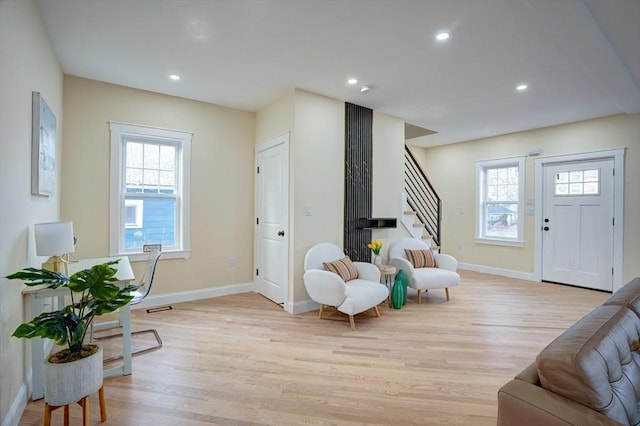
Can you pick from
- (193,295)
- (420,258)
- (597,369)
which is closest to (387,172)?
(420,258)

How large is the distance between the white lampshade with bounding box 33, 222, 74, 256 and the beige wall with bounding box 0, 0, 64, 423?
3.5 inches

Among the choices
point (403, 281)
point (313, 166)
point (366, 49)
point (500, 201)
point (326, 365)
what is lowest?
point (326, 365)

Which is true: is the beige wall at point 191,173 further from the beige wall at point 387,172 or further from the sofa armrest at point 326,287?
the beige wall at point 387,172

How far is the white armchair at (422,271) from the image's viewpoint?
3984mm

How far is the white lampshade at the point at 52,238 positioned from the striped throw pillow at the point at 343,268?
238cm

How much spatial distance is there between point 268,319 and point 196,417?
165 centimetres

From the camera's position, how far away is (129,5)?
2221 mm

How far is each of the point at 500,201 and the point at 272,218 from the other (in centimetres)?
463

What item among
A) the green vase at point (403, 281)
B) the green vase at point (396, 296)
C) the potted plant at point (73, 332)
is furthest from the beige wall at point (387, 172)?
the potted plant at point (73, 332)

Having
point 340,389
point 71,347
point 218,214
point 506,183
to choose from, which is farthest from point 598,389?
point 506,183

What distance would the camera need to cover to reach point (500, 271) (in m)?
5.87

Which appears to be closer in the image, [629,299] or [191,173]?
[629,299]

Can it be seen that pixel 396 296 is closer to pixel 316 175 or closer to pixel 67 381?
pixel 316 175

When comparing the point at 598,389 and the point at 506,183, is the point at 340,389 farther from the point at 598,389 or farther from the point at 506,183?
the point at 506,183
